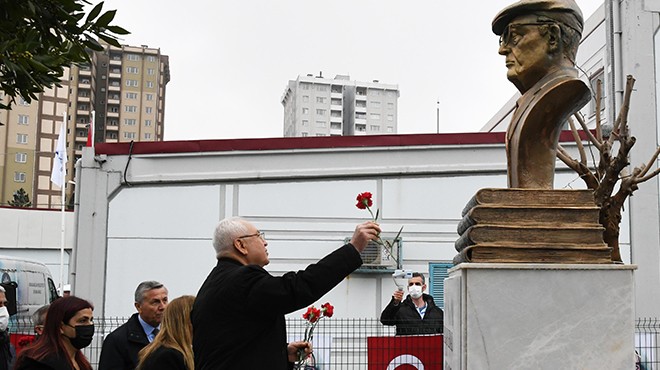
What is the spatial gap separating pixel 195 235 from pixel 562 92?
9061 millimetres

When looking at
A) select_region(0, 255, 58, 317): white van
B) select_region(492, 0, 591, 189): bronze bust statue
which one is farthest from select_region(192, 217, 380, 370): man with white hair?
select_region(0, 255, 58, 317): white van

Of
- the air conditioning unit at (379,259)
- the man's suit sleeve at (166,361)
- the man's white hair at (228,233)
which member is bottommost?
the man's suit sleeve at (166,361)

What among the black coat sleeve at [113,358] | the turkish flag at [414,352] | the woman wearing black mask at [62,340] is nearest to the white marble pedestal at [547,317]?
the woman wearing black mask at [62,340]

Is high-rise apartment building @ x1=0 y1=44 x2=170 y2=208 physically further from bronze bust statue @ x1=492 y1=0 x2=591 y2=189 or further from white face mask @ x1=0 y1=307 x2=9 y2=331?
bronze bust statue @ x1=492 y1=0 x2=591 y2=189

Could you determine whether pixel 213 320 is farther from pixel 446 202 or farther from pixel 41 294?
pixel 41 294

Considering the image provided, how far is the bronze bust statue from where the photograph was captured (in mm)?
4742

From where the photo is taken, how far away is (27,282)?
54.7 feet

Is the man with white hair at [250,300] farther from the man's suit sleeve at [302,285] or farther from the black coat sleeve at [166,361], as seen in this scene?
the black coat sleeve at [166,361]

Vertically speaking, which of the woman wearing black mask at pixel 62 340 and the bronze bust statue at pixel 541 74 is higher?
the bronze bust statue at pixel 541 74

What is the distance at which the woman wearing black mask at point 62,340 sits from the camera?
4.82m

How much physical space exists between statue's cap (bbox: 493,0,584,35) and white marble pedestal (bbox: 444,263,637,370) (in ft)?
4.97

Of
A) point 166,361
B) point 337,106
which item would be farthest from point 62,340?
point 337,106

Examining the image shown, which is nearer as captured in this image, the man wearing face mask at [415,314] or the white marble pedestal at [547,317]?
the white marble pedestal at [547,317]

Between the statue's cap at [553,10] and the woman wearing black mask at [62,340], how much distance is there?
3.36 meters
